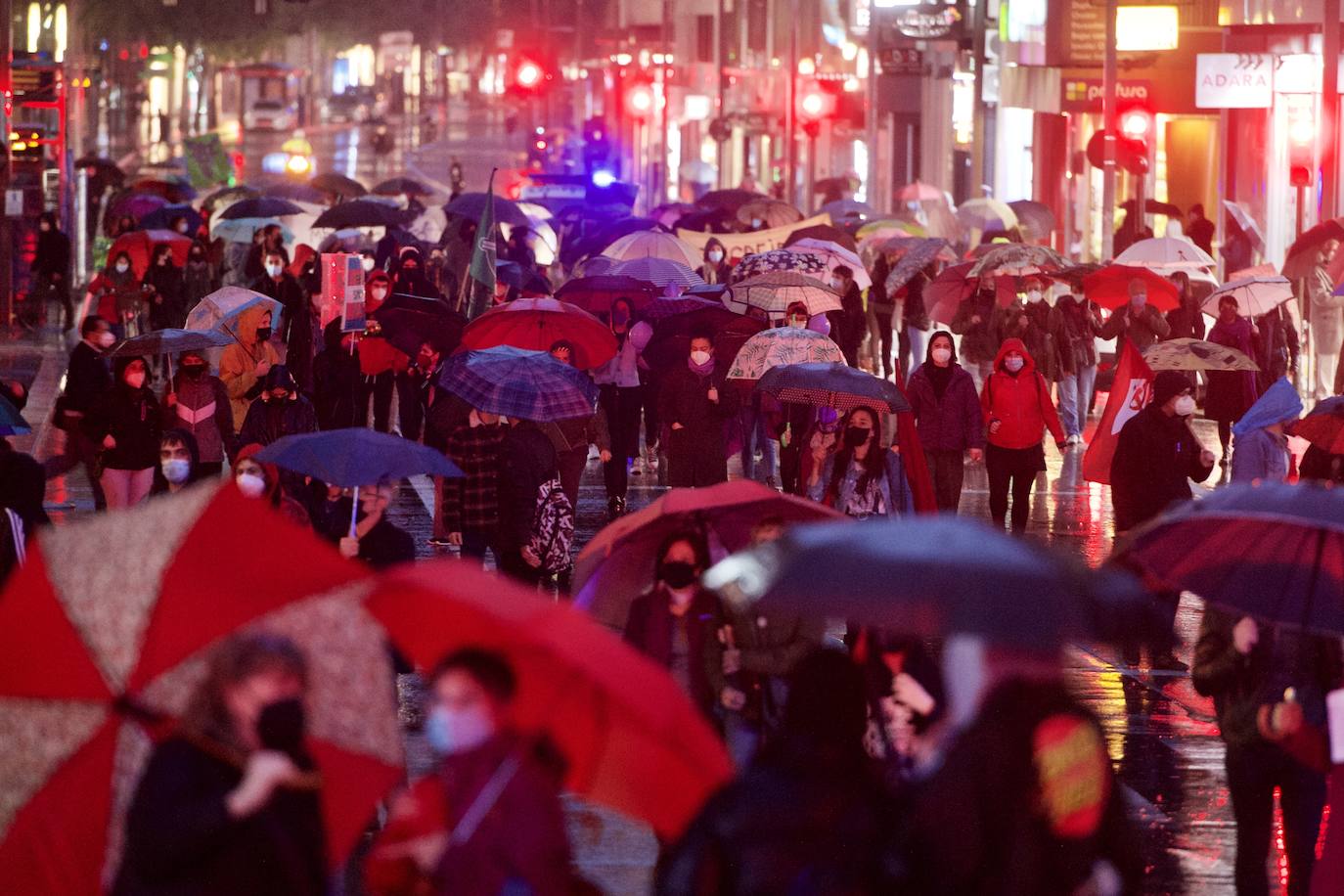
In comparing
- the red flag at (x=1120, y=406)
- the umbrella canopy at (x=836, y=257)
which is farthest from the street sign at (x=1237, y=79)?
the red flag at (x=1120, y=406)

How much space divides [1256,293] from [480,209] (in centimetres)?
1320

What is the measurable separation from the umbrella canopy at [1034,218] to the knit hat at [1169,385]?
27.4 m

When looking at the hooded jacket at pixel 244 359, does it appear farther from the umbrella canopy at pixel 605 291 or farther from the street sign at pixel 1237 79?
the street sign at pixel 1237 79

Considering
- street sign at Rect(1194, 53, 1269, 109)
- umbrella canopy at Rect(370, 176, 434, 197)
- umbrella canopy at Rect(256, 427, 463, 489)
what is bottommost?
umbrella canopy at Rect(256, 427, 463, 489)

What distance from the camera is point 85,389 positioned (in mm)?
16797

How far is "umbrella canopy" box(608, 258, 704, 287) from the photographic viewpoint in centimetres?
2434

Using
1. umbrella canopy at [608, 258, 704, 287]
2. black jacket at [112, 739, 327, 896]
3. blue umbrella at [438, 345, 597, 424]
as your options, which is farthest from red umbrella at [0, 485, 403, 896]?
umbrella canopy at [608, 258, 704, 287]

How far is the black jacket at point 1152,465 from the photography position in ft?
45.2

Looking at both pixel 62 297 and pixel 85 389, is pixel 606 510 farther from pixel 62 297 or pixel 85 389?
pixel 62 297

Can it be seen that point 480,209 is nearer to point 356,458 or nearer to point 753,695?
point 356,458

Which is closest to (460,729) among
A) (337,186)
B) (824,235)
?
(824,235)

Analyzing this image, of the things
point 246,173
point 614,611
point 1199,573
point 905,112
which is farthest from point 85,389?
point 246,173

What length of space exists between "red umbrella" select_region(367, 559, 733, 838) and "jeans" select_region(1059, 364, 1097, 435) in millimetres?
18306

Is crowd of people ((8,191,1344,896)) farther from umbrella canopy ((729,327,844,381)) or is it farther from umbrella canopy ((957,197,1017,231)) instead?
umbrella canopy ((957,197,1017,231))
